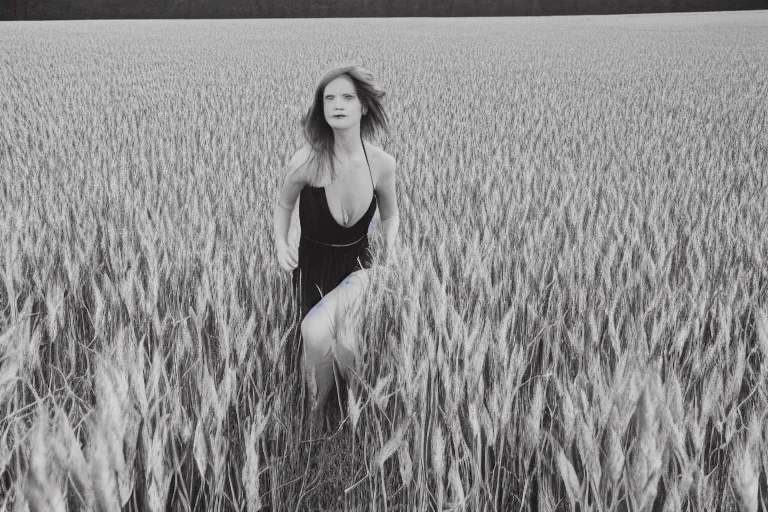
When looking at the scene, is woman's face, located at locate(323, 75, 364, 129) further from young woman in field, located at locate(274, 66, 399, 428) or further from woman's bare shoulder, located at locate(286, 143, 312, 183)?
woman's bare shoulder, located at locate(286, 143, 312, 183)

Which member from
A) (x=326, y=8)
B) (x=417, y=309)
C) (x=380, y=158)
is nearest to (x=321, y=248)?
(x=380, y=158)

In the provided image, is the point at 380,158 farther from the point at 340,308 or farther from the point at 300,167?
the point at 340,308

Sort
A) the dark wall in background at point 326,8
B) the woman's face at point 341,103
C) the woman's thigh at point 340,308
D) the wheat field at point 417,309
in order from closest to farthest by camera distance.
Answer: the wheat field at point 417,309, the woman's thigh at point 340,308, the woman's face at point 341,103, the dark wall in background at point 326,8

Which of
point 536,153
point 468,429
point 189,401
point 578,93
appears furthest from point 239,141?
point 578,93

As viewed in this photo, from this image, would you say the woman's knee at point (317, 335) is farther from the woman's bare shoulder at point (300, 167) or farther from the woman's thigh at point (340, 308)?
the woman's bare shoulder at point (300, 167)

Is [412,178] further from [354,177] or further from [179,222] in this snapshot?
[354,177]

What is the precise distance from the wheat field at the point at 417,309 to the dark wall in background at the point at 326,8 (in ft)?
132

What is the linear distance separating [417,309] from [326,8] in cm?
4758

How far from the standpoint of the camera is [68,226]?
6.96ft

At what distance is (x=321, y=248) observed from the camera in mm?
1549

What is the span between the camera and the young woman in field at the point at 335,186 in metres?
1.46

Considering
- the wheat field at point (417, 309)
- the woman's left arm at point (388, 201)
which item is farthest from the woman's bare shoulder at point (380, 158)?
the wheat field at point (417, 309)

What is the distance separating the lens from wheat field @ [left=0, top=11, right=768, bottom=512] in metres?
0.77

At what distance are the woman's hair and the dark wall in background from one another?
46.7m
